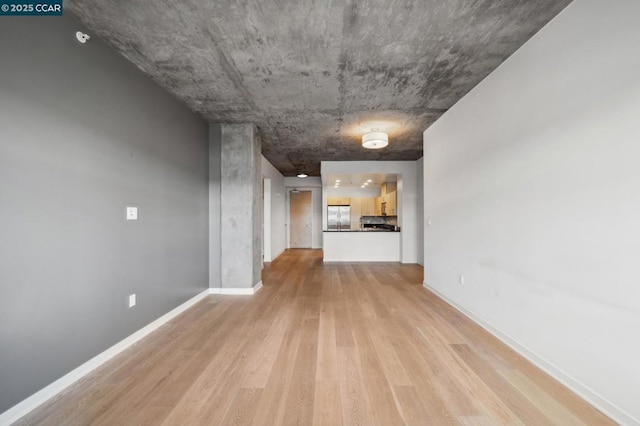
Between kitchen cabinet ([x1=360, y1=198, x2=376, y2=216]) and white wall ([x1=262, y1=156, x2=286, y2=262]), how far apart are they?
9.65 feet

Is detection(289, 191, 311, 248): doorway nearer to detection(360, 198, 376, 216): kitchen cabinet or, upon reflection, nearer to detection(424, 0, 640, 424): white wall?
detection(360, 198, 376, 216): kitchen cabinet

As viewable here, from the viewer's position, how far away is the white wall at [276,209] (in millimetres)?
7398

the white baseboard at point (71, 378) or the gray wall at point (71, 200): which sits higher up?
the gray wall at point (71, 200)

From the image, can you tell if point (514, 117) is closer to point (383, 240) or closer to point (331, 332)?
point (331, 332)

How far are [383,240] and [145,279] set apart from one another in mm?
5576

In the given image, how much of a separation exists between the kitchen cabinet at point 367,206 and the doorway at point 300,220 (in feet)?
6.64

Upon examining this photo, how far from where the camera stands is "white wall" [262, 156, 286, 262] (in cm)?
740

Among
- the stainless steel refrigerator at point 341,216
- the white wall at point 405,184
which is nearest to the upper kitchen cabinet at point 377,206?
the stainless steel refrigerator at point 341,216

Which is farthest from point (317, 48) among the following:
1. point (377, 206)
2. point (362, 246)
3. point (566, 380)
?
point (377, 206)

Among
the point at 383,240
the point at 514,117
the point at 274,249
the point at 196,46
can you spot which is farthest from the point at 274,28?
the point at 274,249

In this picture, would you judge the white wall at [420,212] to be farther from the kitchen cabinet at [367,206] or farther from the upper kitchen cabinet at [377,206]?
the kitchen cabinet at [367,206]

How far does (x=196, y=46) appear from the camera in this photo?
7.59ft

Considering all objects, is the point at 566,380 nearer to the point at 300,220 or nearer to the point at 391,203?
the point at 391,203

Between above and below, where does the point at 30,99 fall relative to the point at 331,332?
above
